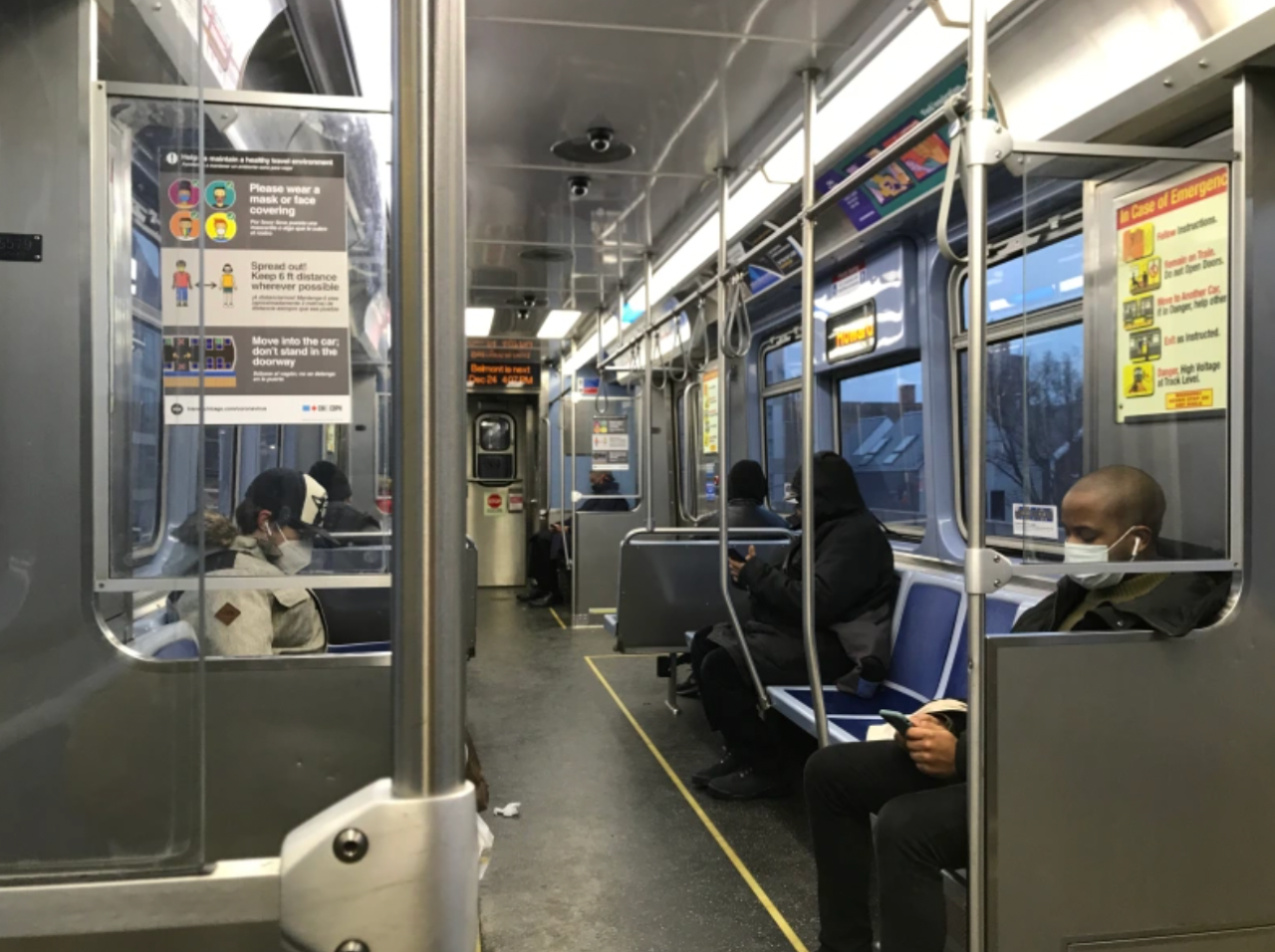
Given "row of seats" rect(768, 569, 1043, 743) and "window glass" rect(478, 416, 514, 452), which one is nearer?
"row of seats" rect(768, 569, 1043, 743)

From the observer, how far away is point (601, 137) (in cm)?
394

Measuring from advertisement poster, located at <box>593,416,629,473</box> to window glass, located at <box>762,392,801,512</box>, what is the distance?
1493mm

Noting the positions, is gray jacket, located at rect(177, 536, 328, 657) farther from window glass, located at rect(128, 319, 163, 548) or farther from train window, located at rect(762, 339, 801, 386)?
train window, located at rect(762, 339, 801, 386)

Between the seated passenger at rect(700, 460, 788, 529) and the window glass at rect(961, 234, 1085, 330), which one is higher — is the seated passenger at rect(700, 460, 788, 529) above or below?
below

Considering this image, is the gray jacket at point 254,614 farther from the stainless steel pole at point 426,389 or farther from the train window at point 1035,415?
the train window at point 1035,415

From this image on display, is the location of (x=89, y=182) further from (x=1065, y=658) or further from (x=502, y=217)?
(x=502, y=217)

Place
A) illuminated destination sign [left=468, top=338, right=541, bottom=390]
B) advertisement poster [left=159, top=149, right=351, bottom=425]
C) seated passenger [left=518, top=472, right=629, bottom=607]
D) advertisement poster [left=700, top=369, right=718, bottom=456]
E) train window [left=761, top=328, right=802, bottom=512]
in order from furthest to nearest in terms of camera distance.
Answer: illuminated destination sign [left=468, top=338, right=541, bottom=390], seated passenger [left=518, top=472, right=629, bottom=607], advertisement poster [left=700, top=369, right=718, bottom=456], train window [left=761, top=328, right=802, bottom=512], advertisement poster [left=159, top=149, right=351, bottom=425]

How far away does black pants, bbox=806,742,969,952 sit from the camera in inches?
90.0

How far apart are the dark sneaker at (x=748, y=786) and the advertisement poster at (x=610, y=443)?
437 cm

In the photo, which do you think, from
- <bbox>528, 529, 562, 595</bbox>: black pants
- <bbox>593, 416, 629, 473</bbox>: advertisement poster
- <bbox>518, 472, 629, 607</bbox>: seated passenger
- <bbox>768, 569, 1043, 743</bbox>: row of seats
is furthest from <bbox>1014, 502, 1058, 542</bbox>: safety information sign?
<bbox>528, 529, 562, 595</bbox>: black pants

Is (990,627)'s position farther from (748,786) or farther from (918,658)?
(748,786)

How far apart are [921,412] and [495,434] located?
8.14 m

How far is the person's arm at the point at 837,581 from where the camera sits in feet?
12.6

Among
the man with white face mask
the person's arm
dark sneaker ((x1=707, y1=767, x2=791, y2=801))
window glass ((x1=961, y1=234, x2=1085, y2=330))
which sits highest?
window glass ((x1=961, y1=234, x2=1085, y2=330))
